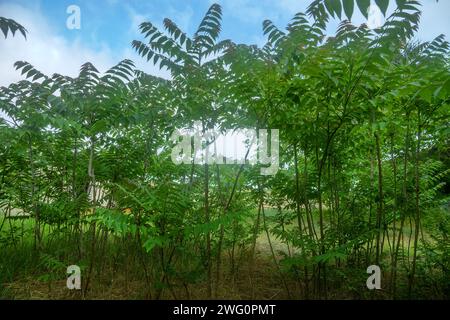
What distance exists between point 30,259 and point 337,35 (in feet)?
8.20

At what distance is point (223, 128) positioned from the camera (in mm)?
1722

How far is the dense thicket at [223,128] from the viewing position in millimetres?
1356

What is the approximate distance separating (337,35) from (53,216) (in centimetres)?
202

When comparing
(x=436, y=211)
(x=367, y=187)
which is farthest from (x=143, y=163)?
(x=436, y=211)

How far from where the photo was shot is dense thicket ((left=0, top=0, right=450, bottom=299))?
1.36 meters

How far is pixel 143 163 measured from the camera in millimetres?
2084

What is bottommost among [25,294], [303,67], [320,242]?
[25,294]

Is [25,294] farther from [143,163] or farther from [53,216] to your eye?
[143,163]
